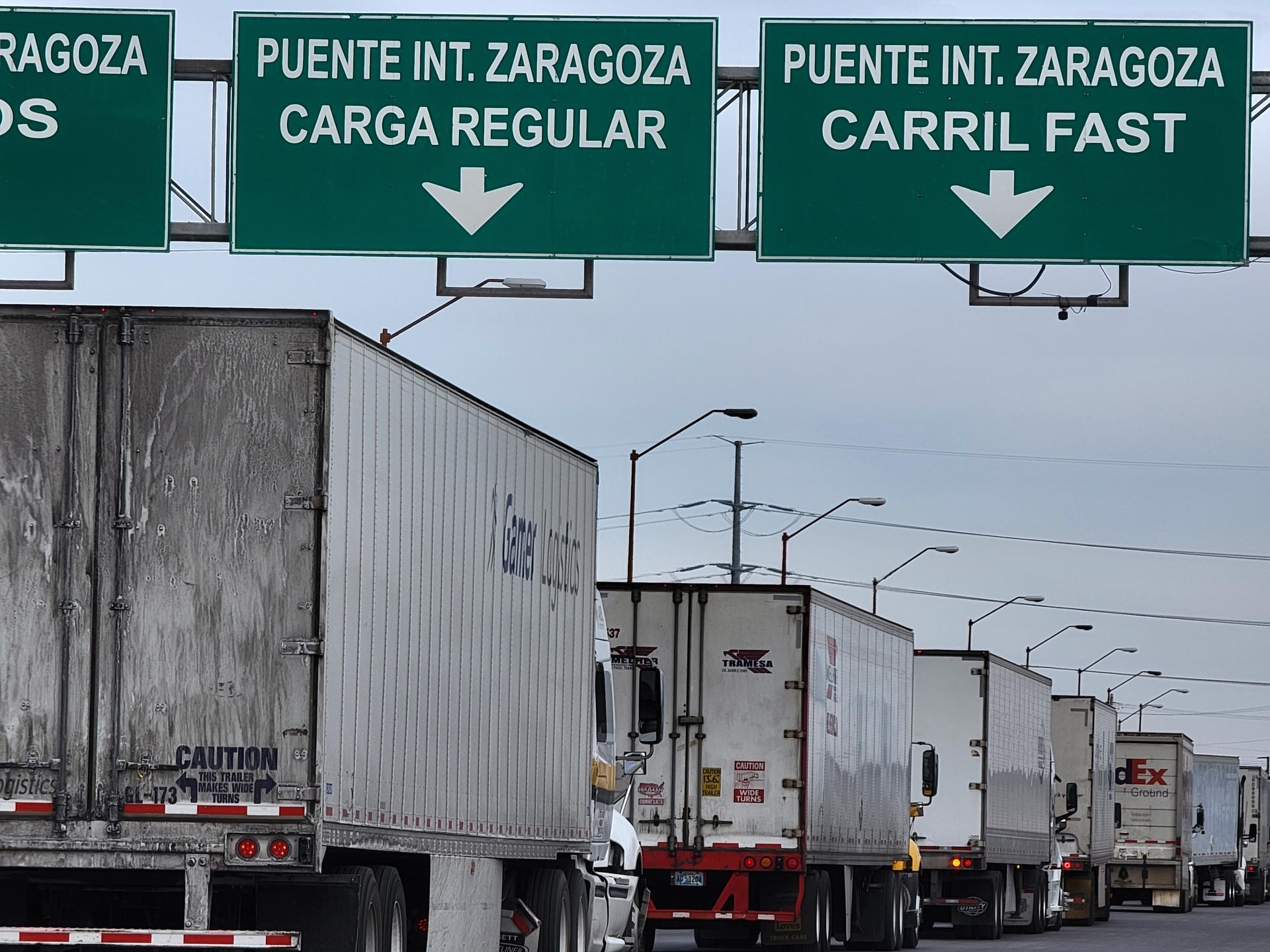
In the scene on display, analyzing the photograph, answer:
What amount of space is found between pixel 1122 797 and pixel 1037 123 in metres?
38.5

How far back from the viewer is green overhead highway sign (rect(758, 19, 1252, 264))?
52.1 feet

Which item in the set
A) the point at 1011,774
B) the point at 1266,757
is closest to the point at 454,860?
the point at 1011,774

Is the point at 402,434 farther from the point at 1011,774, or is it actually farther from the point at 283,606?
the point at 1011,774

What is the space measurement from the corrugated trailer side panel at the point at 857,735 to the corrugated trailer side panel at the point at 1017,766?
3.83m

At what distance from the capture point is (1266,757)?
146000 mm

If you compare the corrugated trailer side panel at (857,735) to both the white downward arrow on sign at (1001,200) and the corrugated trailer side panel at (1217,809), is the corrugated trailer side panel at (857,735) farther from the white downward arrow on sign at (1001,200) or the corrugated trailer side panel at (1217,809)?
the corrugated trailer side panel at (1217,809)

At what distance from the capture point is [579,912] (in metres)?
18.5

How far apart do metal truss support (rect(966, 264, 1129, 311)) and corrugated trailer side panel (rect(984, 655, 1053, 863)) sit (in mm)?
17622

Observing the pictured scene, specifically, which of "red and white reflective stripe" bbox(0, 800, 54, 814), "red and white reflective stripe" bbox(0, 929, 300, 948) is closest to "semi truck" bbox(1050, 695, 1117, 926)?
"red and white reflective stripe" bbox(0, 929, 300, 948)

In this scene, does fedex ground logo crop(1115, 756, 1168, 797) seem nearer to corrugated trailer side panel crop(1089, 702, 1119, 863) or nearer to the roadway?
the roadway

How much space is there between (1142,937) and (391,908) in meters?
26.2

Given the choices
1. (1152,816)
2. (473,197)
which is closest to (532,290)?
(473,197)

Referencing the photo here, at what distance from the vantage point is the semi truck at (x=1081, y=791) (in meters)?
44.3

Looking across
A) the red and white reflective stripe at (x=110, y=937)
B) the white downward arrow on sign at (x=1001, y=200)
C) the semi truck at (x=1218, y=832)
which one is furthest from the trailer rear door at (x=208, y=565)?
the semi truck at (x=1218, y=832)
